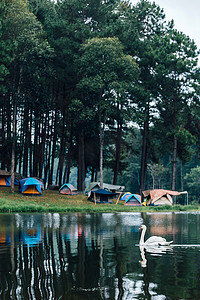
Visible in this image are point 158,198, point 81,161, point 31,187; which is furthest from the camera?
point 81,161

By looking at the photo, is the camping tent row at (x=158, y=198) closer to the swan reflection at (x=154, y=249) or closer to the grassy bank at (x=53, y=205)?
the grassy bank at (x=53, y=205)

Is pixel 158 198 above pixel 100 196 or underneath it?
underneath

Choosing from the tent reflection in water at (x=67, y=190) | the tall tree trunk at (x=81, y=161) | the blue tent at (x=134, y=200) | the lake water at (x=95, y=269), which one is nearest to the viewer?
the lake water at (x=95, y=269)

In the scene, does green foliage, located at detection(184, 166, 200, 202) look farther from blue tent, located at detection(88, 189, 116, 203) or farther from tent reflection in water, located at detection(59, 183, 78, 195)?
blue tent, located at detection(88, 189, 116, 203)

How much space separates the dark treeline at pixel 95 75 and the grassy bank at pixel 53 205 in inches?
166

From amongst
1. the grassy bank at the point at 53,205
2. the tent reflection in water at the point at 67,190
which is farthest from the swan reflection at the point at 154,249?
the tent reflection in water at the point at 67,190

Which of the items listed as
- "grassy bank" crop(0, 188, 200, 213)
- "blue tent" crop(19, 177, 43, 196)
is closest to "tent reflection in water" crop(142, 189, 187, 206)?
"grassy bank" crop(0, 188, 200, 213)

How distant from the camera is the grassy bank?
33812 mm

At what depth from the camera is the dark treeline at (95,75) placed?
146ft

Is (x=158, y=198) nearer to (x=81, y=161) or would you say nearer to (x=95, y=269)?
(x=81, y=161)

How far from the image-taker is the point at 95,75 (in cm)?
4903

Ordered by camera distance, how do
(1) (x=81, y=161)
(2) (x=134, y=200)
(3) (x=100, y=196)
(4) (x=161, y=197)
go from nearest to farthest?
(3) (x=100, y=196), (2) (x=134, y=200), (4) (x=161, y=197), (1) (x=81, y=161)

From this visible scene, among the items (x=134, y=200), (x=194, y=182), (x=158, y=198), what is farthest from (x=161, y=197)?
(x=194, y=182)

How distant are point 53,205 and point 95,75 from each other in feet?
59.6
